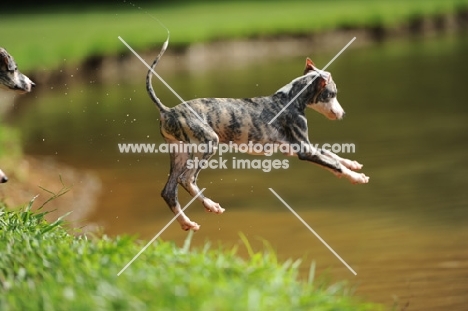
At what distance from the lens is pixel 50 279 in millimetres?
6383

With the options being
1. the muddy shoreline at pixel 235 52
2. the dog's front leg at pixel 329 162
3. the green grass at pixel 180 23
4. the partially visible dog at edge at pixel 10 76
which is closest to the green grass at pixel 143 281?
the dog's front leg at pixel 329 162

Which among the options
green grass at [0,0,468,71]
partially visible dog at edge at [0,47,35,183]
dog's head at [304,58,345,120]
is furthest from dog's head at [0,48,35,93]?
green grass at [0,0,468,71]

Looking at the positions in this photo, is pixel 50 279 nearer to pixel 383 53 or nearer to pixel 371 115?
pixel 371 115

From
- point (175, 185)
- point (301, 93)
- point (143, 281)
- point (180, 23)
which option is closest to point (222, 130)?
point (175, 185)

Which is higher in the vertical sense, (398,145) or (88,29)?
(398,145)

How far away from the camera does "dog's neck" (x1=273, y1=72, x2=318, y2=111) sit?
750cm

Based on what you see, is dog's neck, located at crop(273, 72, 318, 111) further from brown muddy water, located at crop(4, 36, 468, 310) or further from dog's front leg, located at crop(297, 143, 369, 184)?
brown muddy water, located at crop(4, 36, 468, 310)

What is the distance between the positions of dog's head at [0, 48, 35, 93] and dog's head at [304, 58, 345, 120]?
1.87 meters

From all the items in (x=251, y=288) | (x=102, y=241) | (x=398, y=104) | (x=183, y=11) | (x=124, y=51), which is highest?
(x=251, y=288)

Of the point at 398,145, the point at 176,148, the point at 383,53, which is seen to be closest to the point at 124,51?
the point at 383,53

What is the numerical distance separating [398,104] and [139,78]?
657cm

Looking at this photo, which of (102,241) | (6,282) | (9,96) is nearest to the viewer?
(6,282)

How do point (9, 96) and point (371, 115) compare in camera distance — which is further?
point (9, 96)

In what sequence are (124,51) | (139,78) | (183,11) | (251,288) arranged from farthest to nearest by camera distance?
(183,11), (124,51), (139,78), (251,288)
